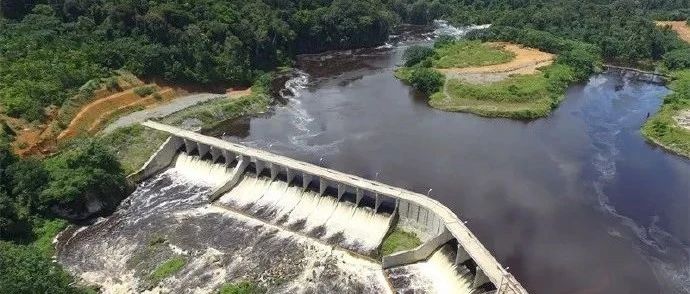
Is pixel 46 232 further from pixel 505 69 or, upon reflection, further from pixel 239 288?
pixel 505 69

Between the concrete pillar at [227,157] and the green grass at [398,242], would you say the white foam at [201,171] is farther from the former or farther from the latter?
the green grass at [398,242]

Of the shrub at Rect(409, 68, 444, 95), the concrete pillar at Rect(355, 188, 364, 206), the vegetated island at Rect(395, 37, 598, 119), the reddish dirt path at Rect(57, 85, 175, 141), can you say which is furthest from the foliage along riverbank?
the vegetated island at Rect(395, 37, 598, 119)

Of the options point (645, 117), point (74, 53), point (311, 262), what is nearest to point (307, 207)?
point (311, 262)

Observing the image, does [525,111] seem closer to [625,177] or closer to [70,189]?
[625,177]

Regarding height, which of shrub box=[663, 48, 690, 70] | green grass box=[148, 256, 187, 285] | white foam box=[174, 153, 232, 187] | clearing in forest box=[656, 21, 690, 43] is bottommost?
clearing in forest box=[656, 21, 690, 43]

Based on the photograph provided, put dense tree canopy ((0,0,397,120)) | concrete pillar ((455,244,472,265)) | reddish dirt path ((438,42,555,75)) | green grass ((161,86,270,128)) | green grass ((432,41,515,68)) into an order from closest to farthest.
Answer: concrete pillar ((455,244,472,265))
dense tree canopy ((0,0,397,120))
green grass ((161,86,270,128))
reddish dirt path ((438,42,555,75))
green grass ((432,41,515,68))

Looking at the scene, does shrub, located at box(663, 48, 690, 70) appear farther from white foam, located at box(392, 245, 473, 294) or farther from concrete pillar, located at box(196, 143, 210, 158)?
concrete pillar, located at box(196, 143, 210, 158)
